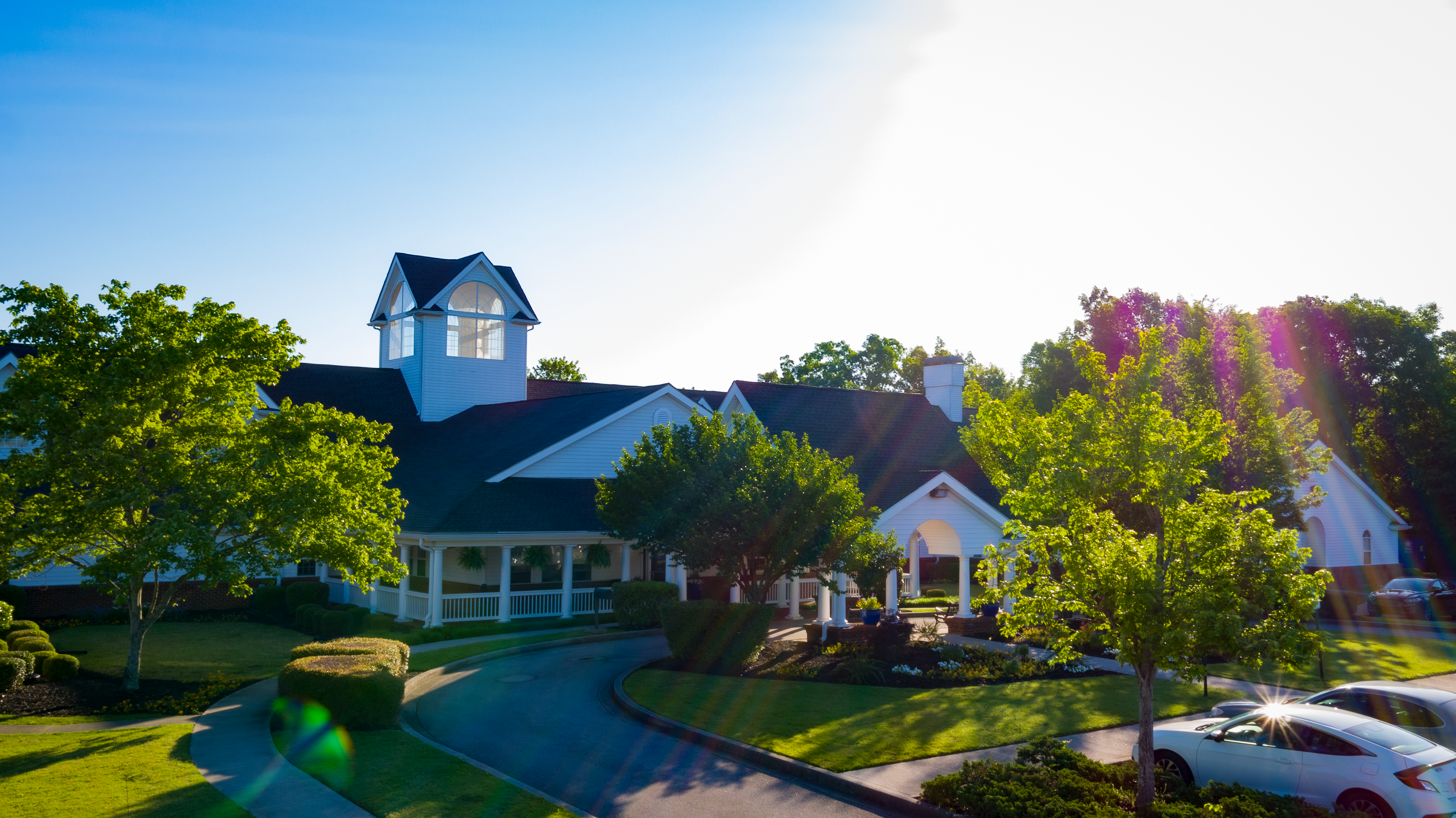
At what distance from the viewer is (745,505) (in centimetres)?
2148

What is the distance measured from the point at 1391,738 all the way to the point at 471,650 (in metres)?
18.4

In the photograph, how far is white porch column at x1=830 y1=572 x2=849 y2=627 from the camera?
24.9 m

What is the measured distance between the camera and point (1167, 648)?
10.4 meters

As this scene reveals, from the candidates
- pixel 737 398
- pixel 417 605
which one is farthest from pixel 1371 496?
pixel 417 605

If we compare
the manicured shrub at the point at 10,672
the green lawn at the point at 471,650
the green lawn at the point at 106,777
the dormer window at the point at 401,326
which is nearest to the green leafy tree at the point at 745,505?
the green lawn at the point at 471,650

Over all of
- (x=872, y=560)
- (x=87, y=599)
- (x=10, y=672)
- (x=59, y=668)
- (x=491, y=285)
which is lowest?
(x=59, y=668)

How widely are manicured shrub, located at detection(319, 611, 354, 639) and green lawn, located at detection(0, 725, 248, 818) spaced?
10495 millimetres

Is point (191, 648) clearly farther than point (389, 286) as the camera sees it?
No

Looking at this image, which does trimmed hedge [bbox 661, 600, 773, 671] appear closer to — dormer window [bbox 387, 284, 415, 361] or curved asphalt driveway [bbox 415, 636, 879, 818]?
curved asphalt driveway [bbox 415, 636, 879, 818]

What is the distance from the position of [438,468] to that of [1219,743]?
1011 inches

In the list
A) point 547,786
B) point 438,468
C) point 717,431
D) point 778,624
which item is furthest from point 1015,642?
point 438,468

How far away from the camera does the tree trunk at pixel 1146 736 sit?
A: 10.9 metres

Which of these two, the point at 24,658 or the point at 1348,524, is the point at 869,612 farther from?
the point at 1348,524

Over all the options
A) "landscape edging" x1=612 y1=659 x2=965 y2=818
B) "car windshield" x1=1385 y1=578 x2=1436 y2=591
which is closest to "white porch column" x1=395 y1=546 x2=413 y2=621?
"landscape edging" x1=612 y1=659 x2=965 y2=818
